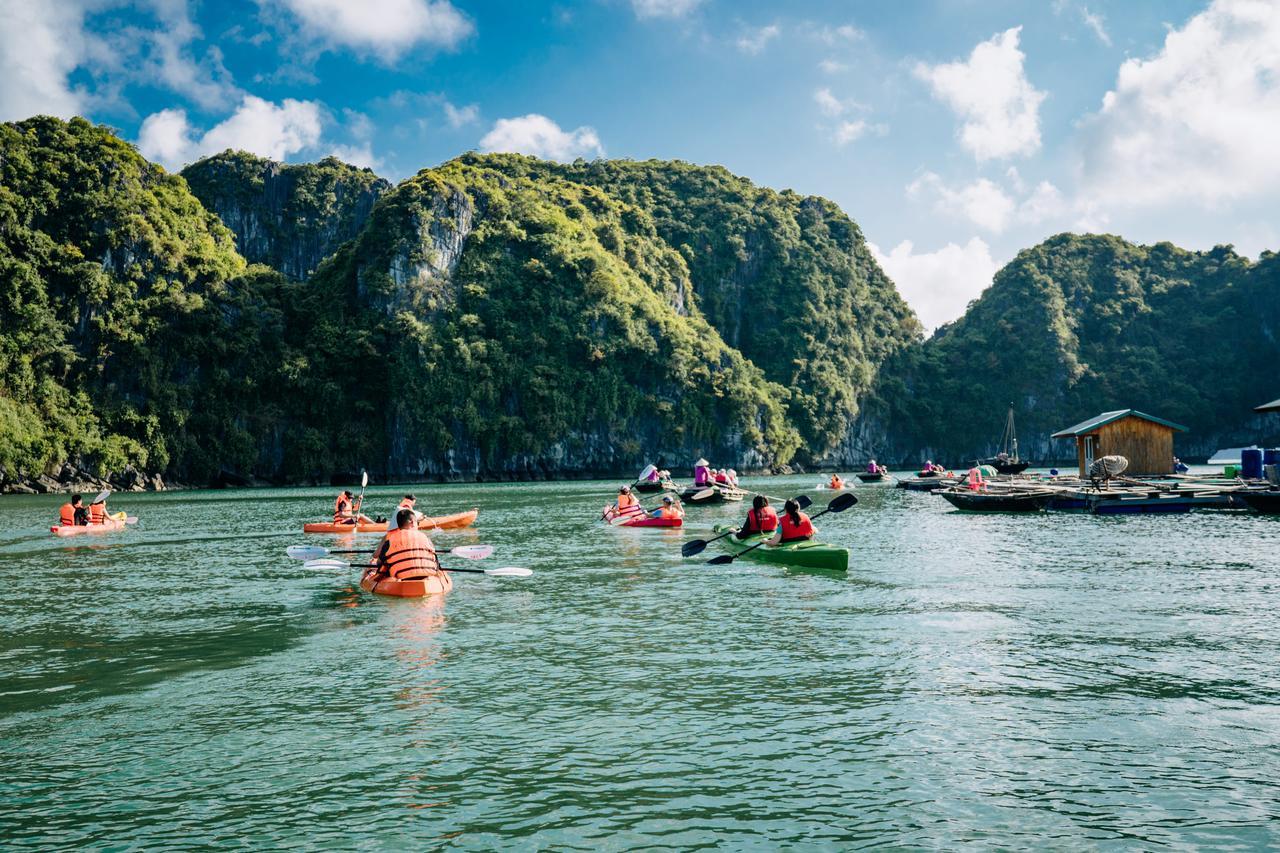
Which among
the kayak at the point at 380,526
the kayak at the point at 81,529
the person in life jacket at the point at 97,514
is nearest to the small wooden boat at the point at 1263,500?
the kayak at the point at 380,526

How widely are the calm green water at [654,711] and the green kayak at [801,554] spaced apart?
71cm

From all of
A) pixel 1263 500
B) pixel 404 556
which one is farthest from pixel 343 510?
pixel 1263 500

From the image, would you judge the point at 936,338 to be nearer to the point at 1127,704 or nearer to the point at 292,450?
the point at 292,450

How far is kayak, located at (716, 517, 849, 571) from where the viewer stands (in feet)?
56.4

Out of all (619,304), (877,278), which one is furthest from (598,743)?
(877,278)

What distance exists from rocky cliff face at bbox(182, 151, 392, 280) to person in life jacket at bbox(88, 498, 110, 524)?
89508 millimetres

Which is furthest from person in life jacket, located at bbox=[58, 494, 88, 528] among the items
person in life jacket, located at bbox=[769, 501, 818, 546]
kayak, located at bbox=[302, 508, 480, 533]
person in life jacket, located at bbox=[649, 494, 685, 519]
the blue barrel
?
the blue barrel

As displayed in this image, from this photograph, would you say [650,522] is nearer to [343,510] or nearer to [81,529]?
[343,510]

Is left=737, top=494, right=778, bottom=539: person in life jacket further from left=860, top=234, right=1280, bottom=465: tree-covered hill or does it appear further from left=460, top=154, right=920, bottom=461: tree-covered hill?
left=860, top=234, right=1280, bottom=465: tree-covered hill

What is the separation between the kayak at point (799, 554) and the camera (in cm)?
1719

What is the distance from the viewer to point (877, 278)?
13450 cm

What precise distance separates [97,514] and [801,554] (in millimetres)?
24374

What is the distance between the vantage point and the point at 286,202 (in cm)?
11606

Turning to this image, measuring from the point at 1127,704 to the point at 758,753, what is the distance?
3681 millimetres
